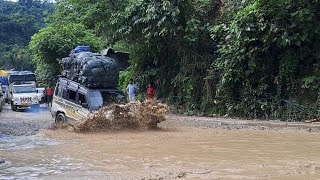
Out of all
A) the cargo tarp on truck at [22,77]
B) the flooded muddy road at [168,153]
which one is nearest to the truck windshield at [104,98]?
the flooded muddy road at [168,153]

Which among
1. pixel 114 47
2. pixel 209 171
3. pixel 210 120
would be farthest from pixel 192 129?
pixel 114 47

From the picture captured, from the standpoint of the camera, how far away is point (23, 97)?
91.7ft

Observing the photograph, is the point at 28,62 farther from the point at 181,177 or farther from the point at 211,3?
the point at 181,177

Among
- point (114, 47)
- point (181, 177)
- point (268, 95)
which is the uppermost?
point (114, 47)

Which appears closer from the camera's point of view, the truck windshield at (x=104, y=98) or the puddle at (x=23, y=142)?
the puddle at (x=23, y=142)

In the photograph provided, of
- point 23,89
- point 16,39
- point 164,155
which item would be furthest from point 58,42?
point 16,39

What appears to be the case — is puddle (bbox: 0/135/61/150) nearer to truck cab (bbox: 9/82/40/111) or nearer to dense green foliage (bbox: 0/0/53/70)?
truck cab (bbox: 9/82/40/111)

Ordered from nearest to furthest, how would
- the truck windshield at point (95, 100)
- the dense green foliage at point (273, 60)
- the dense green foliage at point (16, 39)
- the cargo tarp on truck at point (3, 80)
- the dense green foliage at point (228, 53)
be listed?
the truck windshield at point (95, 100) → the dense green foliage at point (273, 60) → the dense green foliage at point (228, 53) → the cargo tarp on truck at point (3, 80) → the dense green foliage at point (16, 39)

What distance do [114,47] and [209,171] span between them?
68.6 feet

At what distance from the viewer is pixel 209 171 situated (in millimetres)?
7910

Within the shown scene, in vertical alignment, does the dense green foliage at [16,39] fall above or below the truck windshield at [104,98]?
above

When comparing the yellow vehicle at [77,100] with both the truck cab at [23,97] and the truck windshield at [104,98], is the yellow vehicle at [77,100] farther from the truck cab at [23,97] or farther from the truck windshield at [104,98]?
the truck cab at [23,97]

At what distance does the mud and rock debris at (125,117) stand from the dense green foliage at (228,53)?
510 centimetres

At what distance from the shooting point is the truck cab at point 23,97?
27609 millimetres
